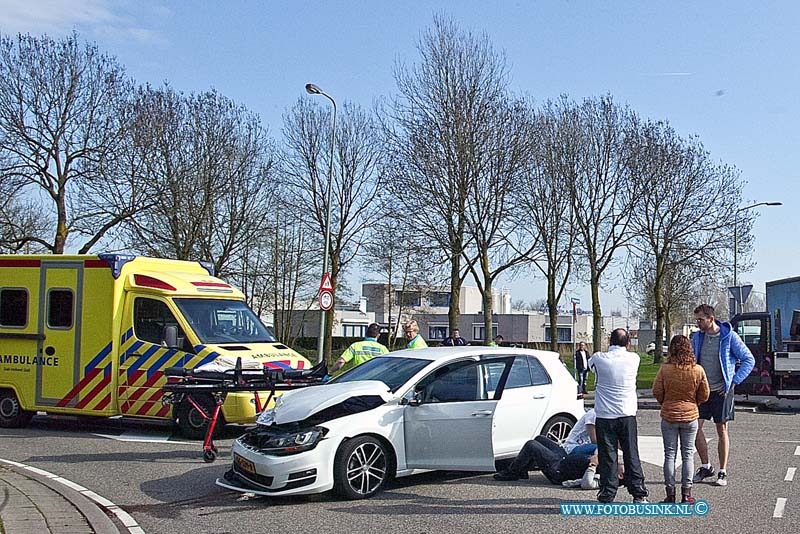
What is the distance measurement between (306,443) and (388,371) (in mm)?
1576

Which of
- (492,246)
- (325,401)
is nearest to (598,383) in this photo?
(325,401)

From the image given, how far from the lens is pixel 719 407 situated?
938 cm

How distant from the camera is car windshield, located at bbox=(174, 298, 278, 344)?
14.1m

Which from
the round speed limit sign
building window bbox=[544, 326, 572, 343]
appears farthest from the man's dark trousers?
building window bbox=[544, 326, 572, 343]

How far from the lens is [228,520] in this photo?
317 inches

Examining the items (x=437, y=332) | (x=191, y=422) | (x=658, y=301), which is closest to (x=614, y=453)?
(x=191, y=422)

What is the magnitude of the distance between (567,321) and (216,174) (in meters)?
68.6

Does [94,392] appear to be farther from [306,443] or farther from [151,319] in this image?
[306,443]

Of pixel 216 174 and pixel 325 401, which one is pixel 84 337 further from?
pixel 216 174

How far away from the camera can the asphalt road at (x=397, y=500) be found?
25.3ft

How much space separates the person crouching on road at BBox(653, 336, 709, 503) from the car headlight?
326cm

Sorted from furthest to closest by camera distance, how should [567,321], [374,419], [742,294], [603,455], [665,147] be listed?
[567,321], [665,147], [742,294], [374,419], [603,455]

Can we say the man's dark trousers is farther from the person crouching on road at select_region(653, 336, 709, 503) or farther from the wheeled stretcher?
the wheeled stretcher

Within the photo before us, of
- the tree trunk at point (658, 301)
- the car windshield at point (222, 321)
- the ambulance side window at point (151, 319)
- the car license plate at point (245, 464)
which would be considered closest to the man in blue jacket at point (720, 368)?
the car license plate at point (245, 464)
